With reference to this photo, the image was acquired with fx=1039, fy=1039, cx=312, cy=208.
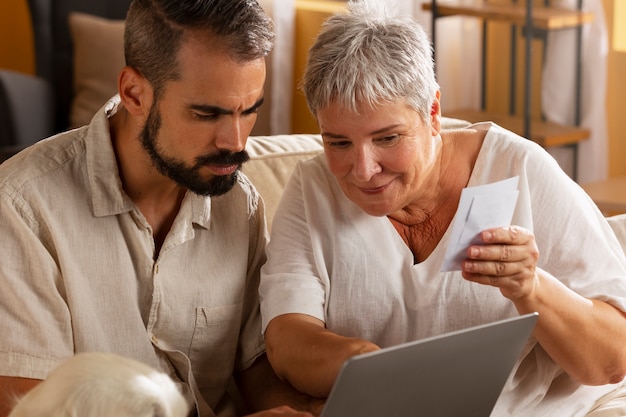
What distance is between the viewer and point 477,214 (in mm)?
1475

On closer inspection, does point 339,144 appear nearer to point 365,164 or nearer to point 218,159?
point 365,164

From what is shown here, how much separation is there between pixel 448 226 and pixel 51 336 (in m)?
0.68

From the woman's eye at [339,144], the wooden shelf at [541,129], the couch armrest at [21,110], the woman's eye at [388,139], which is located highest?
the woman's eye at [388,139]

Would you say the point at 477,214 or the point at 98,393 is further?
the point at 477,214

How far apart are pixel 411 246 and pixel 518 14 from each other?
2180 millimetres

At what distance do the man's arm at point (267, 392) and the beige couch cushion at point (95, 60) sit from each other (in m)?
2.54

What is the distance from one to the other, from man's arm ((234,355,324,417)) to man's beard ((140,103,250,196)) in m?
0.35

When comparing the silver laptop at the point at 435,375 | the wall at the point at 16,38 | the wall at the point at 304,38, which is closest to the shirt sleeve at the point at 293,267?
the silver laptop at the point at 435,375

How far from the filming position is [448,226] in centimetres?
177

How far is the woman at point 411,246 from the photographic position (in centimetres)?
162

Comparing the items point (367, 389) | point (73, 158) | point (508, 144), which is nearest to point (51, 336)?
point (73, 158)

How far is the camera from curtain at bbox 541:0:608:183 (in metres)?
3.72

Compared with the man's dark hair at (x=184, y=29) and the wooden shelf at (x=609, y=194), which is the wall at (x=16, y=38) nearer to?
the wooden shelf at (x=609, y=194)

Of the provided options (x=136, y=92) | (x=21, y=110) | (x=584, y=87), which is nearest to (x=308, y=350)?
(x=136, y=92)
